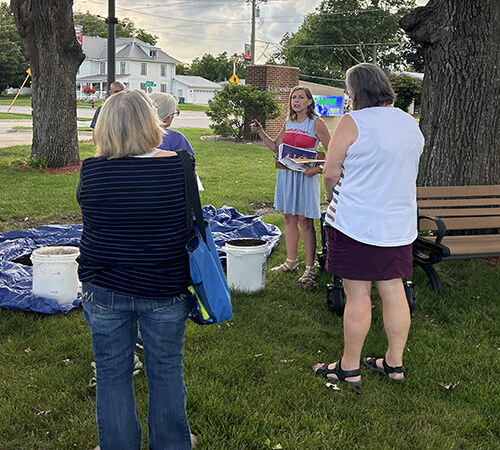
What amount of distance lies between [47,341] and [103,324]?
186 centimetres

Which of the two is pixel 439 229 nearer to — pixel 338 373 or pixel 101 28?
pixel 338 373

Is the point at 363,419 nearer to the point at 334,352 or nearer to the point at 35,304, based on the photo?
the point at 334,352

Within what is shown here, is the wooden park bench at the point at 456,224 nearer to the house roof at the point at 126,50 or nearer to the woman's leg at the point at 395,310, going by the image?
the woman's leg at the point at 395,310

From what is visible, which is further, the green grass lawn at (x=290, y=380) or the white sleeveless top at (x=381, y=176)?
the white sleeveless top at (x=381, y=176)

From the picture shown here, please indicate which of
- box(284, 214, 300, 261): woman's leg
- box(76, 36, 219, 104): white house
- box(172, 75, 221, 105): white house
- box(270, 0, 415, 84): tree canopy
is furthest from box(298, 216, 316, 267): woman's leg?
box(172, 75, 221, 105): white house

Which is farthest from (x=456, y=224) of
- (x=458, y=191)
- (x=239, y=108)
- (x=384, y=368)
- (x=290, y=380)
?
(x=239, y=108)

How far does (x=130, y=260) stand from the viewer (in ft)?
7.82

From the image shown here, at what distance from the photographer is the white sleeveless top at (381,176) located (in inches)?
125

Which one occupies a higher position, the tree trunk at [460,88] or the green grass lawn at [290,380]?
the tree trunk at [460,88]

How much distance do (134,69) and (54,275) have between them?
2796 inches

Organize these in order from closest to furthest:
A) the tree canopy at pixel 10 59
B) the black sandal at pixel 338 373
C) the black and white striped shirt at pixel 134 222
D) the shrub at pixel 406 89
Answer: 1. the black and white striped shirt at pixel 134 222
2. the black sandal at pixel 338 373
3. the shrub at pixel 406 89
4. the tree canopy at pixel 10 59

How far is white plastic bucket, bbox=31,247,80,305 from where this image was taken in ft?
15.1

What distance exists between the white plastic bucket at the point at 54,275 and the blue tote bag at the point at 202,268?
2.40 m

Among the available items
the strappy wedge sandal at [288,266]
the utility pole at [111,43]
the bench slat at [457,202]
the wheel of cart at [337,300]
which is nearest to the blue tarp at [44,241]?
the strappy wedge sandal at [288,266]
